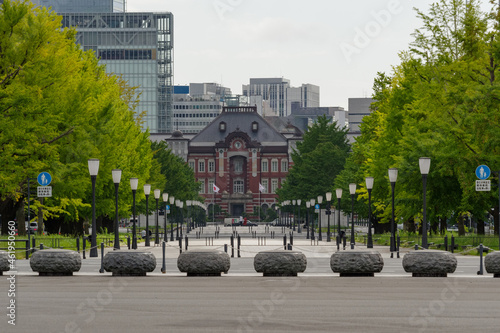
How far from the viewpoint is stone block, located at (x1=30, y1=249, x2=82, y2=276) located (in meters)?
25.8

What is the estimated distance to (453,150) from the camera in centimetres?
4694

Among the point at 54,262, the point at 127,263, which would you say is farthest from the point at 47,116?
the point at 127,263

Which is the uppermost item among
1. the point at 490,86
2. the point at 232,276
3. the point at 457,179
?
the point at 490,86

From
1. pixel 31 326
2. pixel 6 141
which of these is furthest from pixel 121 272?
pixel 6 141

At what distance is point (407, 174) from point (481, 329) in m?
35.7

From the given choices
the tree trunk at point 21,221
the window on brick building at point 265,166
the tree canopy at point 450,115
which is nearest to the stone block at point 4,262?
the tree trunk at point 21,221

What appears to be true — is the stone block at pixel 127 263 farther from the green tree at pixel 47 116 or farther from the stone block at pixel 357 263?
the green tree at pixel 47 116

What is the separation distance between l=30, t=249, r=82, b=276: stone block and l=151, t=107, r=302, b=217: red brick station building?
494 ft

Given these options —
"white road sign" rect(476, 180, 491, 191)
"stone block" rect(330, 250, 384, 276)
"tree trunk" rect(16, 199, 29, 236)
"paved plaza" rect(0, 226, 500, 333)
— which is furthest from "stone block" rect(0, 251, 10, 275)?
"tree trunk" rect(16, 199, 29, 236)

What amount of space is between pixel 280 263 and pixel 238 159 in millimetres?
157012

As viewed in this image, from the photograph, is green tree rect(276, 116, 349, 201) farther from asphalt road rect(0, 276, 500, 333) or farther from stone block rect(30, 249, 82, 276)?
asphalt road rect(0, 276, 500, 333)

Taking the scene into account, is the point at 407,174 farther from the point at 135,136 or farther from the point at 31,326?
the point at 31,326

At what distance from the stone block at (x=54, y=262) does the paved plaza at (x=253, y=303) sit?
0.41 meters

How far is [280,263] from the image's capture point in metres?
25.3
